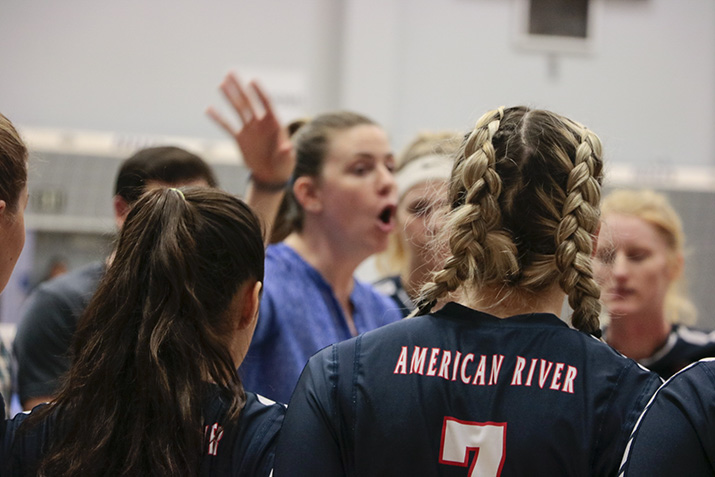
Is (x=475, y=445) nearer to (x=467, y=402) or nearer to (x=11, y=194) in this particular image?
(x=467, y=402)

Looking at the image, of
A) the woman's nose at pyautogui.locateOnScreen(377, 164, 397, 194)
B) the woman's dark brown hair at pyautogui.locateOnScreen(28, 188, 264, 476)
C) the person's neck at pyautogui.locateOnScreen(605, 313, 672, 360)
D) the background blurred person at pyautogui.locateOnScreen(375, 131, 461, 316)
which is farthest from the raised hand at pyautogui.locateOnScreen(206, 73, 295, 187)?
the person's neck at pyautogui.locateOnScreen(605, 313, 672, 360)

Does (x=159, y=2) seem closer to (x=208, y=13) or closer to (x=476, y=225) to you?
(x=208, y=13)

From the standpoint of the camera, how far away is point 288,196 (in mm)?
2354

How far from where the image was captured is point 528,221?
115cm

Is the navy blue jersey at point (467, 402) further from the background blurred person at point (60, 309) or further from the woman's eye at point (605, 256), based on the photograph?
the background blurred person at point (60, 309)

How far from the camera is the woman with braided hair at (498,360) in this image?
1.06m

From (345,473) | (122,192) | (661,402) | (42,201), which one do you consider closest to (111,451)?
(345,473)

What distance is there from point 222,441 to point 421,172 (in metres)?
1.59

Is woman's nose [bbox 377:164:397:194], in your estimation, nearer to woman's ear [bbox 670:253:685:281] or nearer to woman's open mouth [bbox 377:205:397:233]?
woman's open mouth [bbox 377:205:397:233]

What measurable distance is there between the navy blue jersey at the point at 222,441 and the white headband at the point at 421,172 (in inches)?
56.6

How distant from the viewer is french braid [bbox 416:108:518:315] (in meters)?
1.15

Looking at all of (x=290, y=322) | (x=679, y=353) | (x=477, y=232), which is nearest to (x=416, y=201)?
(x=290, y=322)

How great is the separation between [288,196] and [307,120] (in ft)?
1.08

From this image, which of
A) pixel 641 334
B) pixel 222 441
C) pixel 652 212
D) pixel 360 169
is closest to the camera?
pixel 222 441
